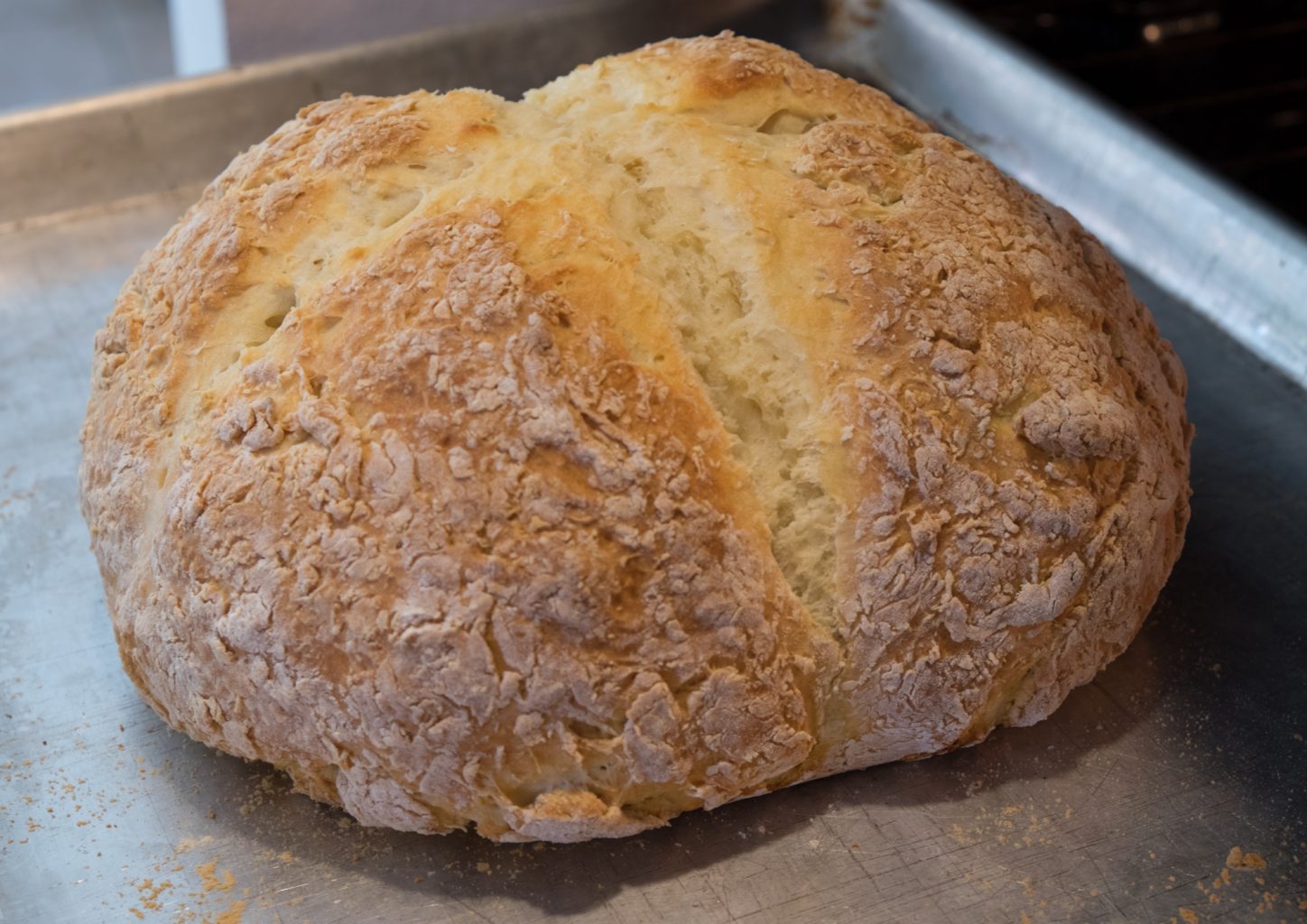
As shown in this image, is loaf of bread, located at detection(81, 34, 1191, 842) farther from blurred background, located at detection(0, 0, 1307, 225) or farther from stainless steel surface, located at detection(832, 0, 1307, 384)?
blurred background, located at detection(0, 0, 1307, 225)

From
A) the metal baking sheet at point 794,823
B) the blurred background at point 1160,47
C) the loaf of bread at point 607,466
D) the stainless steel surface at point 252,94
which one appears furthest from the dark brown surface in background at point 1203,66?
the loaf of bread at point 607,466

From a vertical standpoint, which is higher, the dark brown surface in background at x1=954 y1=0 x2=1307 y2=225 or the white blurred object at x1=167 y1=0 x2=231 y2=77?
the dark brown surface in background at x1=954 y1=0 x2=1307 y2=225

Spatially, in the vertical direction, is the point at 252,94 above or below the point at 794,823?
above

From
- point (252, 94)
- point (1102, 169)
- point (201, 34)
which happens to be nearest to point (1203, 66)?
point (1102, 169)

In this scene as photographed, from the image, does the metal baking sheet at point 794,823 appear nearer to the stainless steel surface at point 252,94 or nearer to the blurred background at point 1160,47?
the stainless steel surface at point 252,94

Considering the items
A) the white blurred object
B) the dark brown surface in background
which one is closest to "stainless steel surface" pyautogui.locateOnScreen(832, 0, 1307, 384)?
the dark brown surface in background

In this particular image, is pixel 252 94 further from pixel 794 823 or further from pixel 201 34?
pixel 794 823
